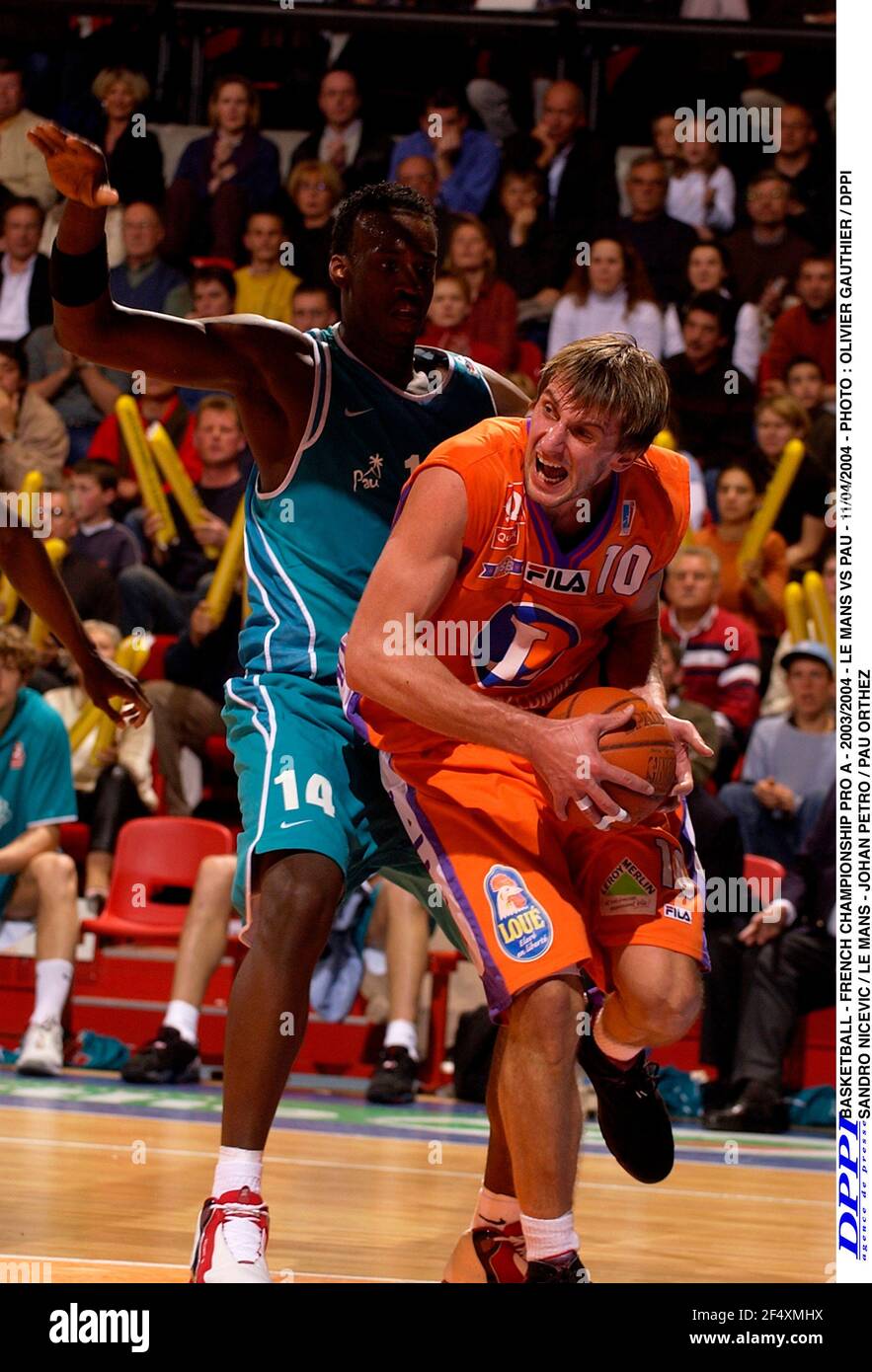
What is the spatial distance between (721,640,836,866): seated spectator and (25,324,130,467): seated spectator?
14.9 feet

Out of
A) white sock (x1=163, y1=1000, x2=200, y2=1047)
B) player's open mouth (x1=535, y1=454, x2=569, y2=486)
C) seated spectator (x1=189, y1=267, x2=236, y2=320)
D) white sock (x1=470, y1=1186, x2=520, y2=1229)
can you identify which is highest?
seated spectator (x1=189, y1=267, x2=236, y2=320)

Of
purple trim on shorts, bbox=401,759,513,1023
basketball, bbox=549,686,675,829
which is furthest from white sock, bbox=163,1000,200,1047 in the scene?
basketball, bbox=549,686,675,829

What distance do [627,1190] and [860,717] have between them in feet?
9.98

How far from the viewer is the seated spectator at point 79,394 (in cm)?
1057

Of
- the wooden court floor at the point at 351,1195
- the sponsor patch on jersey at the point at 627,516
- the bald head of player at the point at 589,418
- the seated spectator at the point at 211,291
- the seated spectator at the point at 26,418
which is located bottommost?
the wooden court floor at the point at 351,1195

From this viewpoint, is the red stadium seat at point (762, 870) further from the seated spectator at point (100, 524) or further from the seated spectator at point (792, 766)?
the seated spectator at point (100, 524)

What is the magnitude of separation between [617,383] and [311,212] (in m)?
7.89

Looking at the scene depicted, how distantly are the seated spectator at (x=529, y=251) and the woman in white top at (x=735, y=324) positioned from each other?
0.79 metres

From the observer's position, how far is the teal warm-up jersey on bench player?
356cm

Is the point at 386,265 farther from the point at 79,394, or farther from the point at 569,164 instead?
the point at 569,164

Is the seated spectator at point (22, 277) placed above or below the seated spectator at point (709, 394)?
above

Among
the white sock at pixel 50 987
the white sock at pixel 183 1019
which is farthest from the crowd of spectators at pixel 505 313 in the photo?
the white sock at pixel 183 1019

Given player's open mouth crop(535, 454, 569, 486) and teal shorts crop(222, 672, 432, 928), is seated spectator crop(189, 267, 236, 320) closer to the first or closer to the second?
teal shorts crop(222, 672, 432, 928)

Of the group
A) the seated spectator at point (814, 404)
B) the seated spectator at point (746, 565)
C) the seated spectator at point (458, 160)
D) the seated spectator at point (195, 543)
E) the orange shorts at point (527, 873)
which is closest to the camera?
the orange shorts at point (527, 873)
